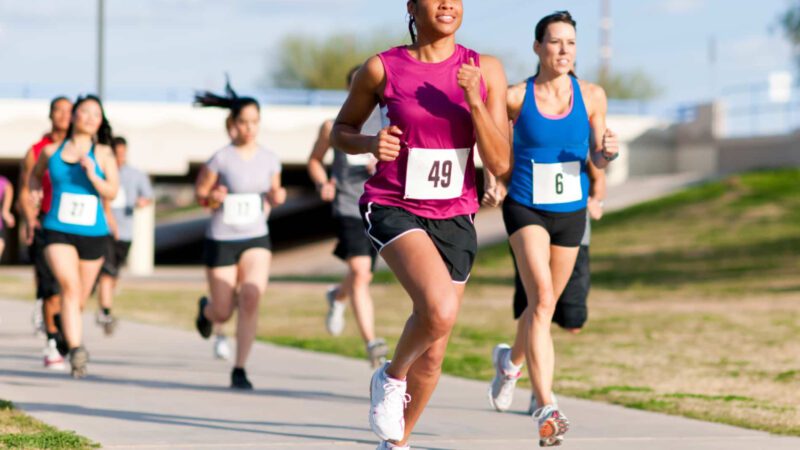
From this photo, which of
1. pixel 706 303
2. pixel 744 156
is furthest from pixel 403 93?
pixel 744 156

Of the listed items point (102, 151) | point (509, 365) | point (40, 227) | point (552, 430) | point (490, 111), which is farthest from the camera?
point (40, 227)

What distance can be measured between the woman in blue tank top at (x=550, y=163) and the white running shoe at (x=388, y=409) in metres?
1.49

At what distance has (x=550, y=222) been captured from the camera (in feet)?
24.9

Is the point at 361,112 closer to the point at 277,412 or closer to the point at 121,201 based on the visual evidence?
the point at 277,412

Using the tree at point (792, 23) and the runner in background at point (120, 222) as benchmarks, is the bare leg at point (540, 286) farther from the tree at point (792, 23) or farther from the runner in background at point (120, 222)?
the tree at point (792, 23)

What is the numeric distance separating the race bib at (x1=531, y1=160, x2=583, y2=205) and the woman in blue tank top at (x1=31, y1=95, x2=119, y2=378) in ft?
11.6

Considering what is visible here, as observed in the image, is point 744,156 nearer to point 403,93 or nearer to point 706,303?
point 706,303

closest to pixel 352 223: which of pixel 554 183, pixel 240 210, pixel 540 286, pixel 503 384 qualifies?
pixel 240 210

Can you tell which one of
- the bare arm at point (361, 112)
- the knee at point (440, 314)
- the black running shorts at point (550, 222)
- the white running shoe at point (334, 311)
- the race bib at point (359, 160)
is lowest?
the white running shoe at point (334, 311)

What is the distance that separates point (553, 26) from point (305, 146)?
37.8 m

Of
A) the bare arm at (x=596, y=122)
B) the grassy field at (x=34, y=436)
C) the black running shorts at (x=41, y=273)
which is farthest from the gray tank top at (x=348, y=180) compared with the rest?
the grassy field at (x=34, y=436)

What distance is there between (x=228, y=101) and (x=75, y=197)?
1.22 m

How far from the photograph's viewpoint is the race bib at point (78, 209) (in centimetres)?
1000

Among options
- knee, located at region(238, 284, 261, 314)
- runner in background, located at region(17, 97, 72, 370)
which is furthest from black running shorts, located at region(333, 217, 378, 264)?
runner in background, located at region(17, 97, 72, 370)
